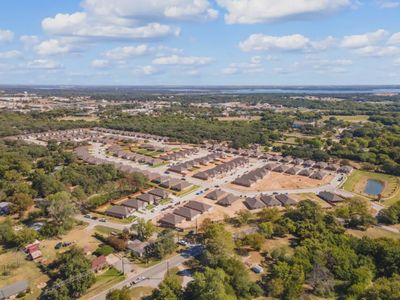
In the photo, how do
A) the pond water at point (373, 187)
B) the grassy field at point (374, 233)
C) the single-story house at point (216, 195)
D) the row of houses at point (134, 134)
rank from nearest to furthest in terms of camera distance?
the grassy field at point (374, 233) < the single-story house at point (216, 195) < the pond water at point (373, 187) < the row of houses at point (134, 134)

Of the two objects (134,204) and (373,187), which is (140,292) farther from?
(373,187)

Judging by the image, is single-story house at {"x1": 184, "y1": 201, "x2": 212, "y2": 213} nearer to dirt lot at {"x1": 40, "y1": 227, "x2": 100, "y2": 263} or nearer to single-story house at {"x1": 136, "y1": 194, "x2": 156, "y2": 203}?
single-story house at {"x1": 136, "y1": 194, "x2": 156, "y2": 203}

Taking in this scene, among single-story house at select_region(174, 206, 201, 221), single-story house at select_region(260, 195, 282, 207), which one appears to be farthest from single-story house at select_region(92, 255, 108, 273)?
single-story house at select_region(260, 195, 282, 207)

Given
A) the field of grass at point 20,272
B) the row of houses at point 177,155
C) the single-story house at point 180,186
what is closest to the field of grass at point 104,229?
the field of grass at point 20,272

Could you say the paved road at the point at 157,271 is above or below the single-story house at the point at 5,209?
below

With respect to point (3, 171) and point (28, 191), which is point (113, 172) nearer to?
point (28, 191)

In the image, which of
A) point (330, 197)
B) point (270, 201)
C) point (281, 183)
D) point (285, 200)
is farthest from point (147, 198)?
point (330, 197)

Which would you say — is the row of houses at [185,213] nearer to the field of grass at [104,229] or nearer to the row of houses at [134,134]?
the field of grass at [104,229]
